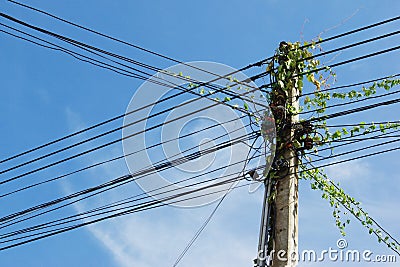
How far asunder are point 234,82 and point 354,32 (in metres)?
1.35

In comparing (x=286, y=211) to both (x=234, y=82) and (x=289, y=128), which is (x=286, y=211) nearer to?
(x=289, y=128)

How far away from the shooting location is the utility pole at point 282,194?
4.72 metres

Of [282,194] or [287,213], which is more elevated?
[282,194]

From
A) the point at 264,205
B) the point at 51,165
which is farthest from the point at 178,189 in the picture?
the point at 51,165

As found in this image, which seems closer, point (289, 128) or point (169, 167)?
point (289, 128)

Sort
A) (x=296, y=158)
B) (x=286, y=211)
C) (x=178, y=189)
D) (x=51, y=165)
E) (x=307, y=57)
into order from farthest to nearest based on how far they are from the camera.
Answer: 1. (x=51, y=165)
2. (x=178, y=189)
3. (x=307, y=57)
4. (x=296, y=158)
5. (x=286, y=211)

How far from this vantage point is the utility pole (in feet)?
15.5

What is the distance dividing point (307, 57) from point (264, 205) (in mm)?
1699

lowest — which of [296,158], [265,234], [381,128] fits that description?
[265,234]

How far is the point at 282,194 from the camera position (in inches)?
195

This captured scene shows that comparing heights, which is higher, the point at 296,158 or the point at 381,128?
the point at 381,128

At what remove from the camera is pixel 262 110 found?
5.45 metres

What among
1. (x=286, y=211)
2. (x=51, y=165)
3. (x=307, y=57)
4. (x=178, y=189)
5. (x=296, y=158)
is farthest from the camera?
(x=51, y=165)

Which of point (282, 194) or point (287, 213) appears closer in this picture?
point (287, 213)
